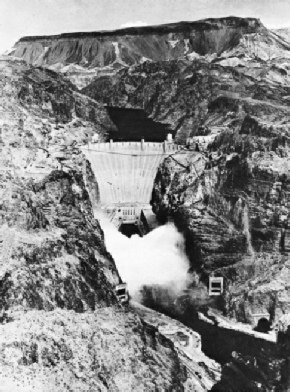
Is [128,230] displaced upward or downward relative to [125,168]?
downward

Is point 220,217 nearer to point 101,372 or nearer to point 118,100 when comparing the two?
point 101,372

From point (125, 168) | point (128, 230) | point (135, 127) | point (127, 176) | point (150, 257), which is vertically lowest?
point (150, 257)

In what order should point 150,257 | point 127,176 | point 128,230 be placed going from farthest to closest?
point 127,176 → point 128,230 → point 150,257

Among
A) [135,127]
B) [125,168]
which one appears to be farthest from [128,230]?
[135,127]

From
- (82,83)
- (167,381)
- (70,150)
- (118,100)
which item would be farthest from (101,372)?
(82,83)

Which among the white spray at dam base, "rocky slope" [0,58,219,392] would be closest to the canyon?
"rocky slope" [0,58,219,392]

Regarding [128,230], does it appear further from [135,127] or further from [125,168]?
[135,127]

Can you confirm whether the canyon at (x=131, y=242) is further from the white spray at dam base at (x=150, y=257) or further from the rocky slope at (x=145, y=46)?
the rocky slope at (x=145, y=46)
